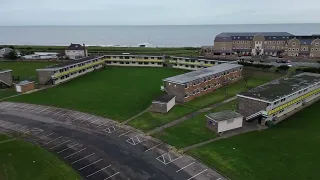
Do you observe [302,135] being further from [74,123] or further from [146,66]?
[146,66]

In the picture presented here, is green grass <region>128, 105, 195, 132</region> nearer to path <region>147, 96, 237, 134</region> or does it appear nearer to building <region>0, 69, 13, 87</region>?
path <region>147, 96, 237, 134</region>

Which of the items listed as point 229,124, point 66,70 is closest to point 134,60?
point 66,70

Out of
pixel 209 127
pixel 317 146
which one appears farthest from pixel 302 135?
pixel 209 127

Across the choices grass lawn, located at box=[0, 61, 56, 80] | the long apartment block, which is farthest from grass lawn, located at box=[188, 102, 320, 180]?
grass lawn, located at box=[0, 61, 56, 80]

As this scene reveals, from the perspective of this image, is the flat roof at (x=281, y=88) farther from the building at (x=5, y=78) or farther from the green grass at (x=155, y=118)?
the building at (x=5, y=78)

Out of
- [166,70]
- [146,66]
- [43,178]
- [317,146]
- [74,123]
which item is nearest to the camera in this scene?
[43,178]
